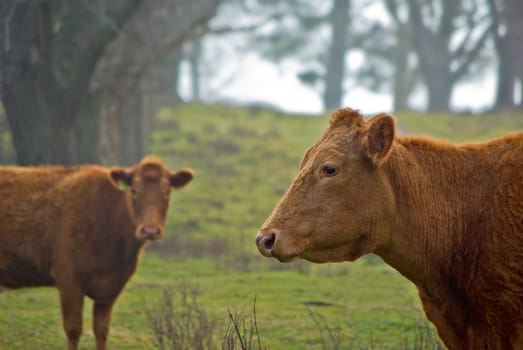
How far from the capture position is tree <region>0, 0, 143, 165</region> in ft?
45.5

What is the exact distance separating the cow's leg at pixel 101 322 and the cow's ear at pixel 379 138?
491cm

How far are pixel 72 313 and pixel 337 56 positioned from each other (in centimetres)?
3871

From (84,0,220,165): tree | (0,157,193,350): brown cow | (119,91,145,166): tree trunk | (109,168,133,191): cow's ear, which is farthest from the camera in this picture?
(119,91,145,166): tree trunk

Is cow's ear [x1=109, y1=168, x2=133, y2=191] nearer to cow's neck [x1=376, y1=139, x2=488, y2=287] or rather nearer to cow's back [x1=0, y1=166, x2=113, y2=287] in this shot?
cow's back [x1=0, y1=166, x2=113, y2=287]

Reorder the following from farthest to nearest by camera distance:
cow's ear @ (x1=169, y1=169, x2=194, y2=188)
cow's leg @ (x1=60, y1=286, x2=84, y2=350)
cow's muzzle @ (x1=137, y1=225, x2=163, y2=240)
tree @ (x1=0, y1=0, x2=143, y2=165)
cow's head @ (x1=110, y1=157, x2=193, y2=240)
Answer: tree @ (x1=0, y1=0, x2=143, y2=165) < cow's ear @ (x1=169, y1=169, x2=194, y2=188) < cow's head @ (x1=110, y1=157, x2=193, y2=240) < cow's muzzle @ (x1=137, y1=225, x2=163, y2=240) < cow's leg @ (x1=60, y1=286, x2=84, y2=350)

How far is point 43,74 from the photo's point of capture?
14.2 metres

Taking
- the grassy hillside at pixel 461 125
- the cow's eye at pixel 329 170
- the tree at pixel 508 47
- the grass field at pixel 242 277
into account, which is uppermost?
the tree at pixel 508 47

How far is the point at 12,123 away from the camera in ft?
46.3

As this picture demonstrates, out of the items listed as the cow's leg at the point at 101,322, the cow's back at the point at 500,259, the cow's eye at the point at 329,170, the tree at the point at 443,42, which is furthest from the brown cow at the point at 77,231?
the tree at the point at 443,42

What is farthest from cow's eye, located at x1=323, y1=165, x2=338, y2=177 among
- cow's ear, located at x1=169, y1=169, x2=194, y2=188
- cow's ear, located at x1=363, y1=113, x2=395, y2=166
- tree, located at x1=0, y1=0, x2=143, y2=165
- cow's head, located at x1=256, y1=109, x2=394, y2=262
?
tree, located at x1=0, y1=0, x2=143, y2=165

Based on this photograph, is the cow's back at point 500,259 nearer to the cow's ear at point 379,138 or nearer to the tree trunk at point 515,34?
the cow's ear at point 379,138

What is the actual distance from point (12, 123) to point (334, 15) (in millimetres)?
33301

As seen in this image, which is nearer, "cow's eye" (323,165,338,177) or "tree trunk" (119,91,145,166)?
"cow's eye" (323,165,338,177)

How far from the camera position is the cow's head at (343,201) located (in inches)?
236
